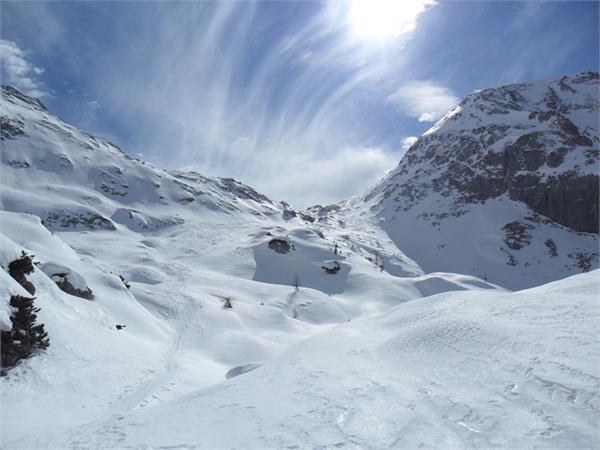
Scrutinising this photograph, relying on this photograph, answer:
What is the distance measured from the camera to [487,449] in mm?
6250

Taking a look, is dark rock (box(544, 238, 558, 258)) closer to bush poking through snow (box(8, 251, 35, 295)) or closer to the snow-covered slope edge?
the snow-covered slope edge

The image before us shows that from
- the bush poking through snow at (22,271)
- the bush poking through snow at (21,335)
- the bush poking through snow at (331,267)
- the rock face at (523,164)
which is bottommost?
the bush poking through snow at (21,335)

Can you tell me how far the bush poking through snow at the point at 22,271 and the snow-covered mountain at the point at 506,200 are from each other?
118200 millimetres

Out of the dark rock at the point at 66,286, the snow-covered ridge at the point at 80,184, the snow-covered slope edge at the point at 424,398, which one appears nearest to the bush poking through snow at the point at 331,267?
the snow-covered ridge at the point at 80,184

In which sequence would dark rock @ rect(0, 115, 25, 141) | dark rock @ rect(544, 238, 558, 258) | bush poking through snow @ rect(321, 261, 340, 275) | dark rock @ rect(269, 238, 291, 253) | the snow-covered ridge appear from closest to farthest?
bush poking through snow @ rect(321, 261, 340, 275) < dark rock @ rect(269, 238, 291, 253) < the snow-covered ridge < dark rock @ rect(544, 238, 558, 258) < dark rock @ rect(0, 115, 25, 141)

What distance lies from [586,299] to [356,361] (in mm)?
7104

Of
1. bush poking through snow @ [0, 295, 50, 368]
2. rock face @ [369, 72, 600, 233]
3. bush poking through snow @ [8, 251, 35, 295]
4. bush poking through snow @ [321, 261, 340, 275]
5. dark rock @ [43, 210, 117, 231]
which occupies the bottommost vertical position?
bush poking through snow @ [0, 295, 50, 368]

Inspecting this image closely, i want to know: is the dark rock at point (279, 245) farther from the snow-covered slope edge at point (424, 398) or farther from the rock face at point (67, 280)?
the snow-covered slope edge at point (424, 398)

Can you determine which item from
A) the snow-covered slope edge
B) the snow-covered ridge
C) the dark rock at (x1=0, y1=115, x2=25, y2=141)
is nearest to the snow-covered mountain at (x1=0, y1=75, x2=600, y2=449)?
the snow-covered slope edge

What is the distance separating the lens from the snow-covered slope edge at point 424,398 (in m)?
6.78

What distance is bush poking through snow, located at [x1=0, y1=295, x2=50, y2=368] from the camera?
39.8 ft

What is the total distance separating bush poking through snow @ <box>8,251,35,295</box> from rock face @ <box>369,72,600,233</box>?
15566cm

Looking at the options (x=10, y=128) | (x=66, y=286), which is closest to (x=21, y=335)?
(x=66, y=286)

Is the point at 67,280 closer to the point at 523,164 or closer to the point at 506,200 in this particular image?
the point at 506,200
